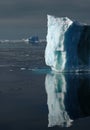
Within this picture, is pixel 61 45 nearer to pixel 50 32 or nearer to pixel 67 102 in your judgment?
pixel 50 32

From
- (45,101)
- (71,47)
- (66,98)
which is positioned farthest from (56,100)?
(71,47)

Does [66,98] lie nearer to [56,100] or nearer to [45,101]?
[56,100]

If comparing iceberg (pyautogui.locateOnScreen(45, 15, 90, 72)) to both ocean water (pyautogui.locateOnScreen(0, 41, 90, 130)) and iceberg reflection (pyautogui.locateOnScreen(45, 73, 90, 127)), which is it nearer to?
ocean water (pyautogui.locateOnScreen(0, 41, 90, 130))

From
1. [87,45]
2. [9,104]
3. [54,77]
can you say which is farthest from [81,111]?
[87,45]

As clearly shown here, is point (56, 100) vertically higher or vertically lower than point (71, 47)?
lower

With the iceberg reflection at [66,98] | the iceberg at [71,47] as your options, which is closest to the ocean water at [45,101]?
the iceberg reflection at [66,98]

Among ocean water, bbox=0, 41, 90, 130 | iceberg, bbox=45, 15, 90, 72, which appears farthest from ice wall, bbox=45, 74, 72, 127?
iceberg, bbox=45, 15, 90, 72

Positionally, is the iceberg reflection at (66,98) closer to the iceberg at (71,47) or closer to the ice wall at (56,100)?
the ice wall at (56,100)

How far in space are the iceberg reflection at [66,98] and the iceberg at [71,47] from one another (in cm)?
108

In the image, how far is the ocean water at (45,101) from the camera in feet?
51.3

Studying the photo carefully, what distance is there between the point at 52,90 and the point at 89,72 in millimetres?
7353

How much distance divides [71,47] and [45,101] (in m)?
10.5

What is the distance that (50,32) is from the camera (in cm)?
3172

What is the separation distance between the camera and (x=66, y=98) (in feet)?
68.0
